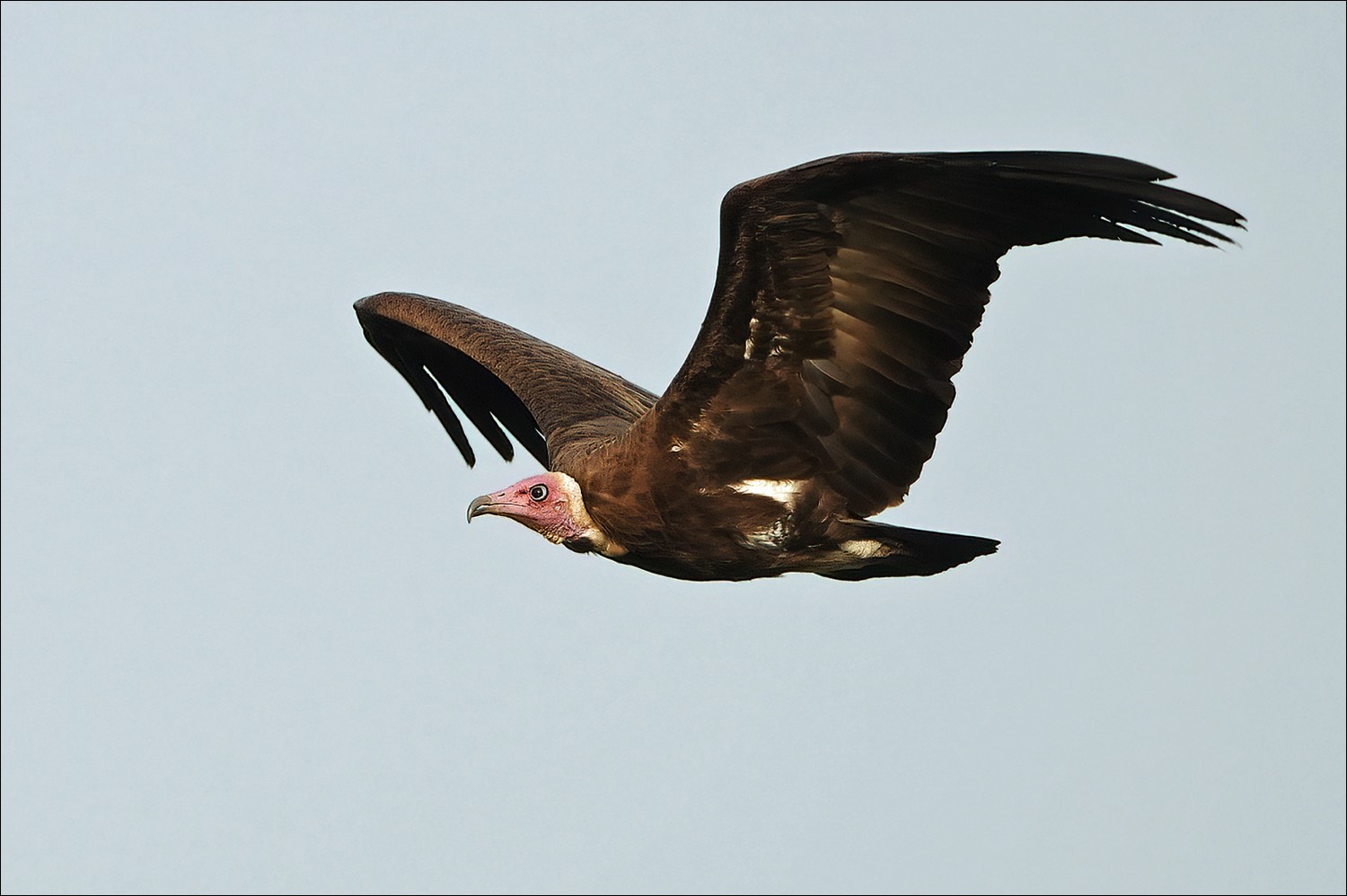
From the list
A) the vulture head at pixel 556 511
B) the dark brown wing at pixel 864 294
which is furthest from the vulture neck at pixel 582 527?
the dark brown wing at pixel 864 294

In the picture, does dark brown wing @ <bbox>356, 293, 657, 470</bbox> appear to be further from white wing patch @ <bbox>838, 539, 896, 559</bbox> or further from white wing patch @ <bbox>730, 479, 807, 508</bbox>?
white wing patch @ <bbox>838, 539, 896, 559</bbox>

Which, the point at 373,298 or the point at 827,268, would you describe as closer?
the point at 827,268

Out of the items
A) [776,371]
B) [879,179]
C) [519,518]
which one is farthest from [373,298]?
[879,179]

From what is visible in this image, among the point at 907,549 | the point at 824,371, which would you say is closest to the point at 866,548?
the point at 907,549

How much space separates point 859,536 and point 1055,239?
190cm

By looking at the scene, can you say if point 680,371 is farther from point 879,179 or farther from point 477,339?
point 477,339

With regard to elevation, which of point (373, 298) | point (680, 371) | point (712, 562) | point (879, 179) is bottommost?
point (712, 562)

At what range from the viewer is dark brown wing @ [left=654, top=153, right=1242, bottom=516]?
771 centimetres

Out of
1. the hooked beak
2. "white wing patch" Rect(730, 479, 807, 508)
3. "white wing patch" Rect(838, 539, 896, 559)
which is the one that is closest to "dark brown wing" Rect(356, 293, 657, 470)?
the hooked beak

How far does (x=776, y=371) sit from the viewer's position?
28.8ft

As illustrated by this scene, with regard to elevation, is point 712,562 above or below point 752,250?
below

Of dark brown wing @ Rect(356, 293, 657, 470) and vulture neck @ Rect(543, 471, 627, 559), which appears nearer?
vulture neck @ Rect(543, 471, 627, 559)

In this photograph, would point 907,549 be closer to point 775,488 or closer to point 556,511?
point 775,488

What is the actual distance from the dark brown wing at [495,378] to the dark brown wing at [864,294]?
131 cm
